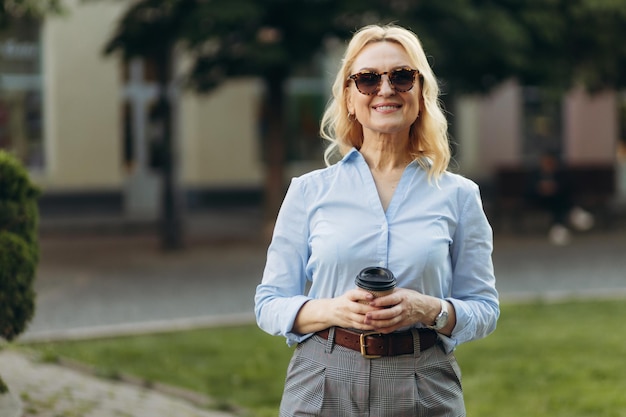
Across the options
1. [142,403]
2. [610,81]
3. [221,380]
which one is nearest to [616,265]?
[610,81]

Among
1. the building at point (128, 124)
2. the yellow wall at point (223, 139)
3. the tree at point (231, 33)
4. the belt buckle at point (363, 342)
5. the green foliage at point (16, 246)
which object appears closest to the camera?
the belt buckle at point (363, 342)

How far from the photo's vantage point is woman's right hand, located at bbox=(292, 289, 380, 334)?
2.84m

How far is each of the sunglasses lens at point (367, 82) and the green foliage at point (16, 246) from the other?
10.3 feet

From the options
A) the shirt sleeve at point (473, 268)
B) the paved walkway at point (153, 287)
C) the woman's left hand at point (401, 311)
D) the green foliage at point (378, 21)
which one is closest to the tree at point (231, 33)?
the green foliage at point (378, 21)

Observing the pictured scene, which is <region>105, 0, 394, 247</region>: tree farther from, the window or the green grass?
the window

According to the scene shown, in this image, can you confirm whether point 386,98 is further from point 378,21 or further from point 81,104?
point 81,104

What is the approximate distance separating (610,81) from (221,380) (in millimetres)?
15184

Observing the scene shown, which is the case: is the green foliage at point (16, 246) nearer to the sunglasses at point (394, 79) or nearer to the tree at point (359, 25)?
the sunglasses at point (394, 79)

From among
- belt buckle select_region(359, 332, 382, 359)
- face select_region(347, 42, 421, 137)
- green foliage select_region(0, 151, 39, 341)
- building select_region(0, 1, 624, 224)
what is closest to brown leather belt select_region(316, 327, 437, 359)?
belt buckle select_region(359, 332, 382, 359)

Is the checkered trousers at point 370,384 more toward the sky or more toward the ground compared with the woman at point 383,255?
more toward the ground

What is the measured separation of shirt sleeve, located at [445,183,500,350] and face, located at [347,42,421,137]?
30 centimetres

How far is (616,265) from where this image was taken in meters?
14.6

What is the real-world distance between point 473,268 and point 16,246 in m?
3.31

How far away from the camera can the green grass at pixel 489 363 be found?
269 inches
